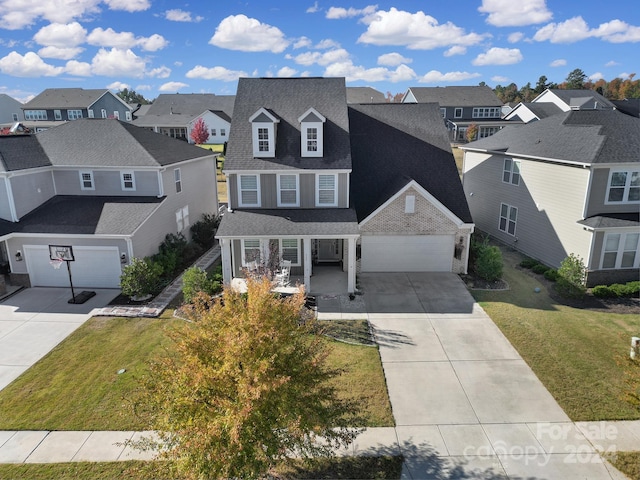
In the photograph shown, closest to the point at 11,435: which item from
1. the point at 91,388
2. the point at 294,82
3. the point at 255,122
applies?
the point at 91,388

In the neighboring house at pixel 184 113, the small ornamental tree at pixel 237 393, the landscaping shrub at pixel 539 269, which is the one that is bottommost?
the landscaping shrub at pixel 539 269

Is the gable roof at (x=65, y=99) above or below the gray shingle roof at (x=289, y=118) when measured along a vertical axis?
above

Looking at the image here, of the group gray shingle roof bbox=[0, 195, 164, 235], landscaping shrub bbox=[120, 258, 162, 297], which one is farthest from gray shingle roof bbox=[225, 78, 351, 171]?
landscaping shrub bbox=[120, 258, 162, 297]

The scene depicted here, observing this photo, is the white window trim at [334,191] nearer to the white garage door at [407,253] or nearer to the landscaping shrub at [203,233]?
the white garage door at [407,253]

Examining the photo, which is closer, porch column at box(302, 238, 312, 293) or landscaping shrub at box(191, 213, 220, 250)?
porch column at box(302, 238, 312, 293)

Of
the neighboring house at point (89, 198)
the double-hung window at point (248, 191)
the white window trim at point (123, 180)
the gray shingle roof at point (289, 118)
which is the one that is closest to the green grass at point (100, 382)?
the neighboring house at point (89, 198)

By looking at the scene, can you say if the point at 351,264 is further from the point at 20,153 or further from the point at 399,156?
the point at 20,153

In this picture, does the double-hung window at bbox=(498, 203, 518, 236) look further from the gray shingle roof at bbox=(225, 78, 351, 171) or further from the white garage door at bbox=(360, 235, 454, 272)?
the gray shingle roof at bbox=(225, 78, 351, 171)
